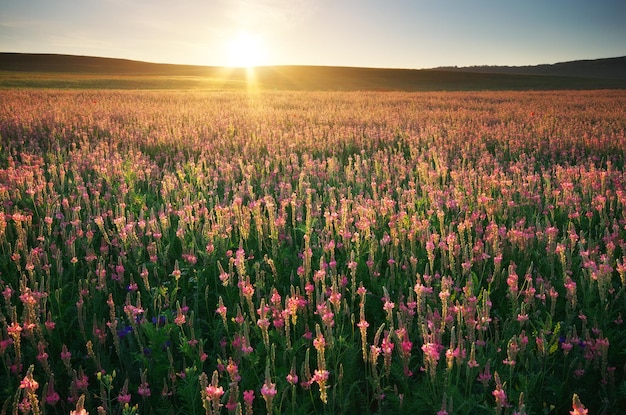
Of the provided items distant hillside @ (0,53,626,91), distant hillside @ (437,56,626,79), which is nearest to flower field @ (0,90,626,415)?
distant hillside @ (0,53,626,91)

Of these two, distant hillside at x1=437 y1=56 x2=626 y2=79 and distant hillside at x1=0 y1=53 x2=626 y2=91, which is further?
distant hillside at x1=437 y1=56 x2=626 y2=79

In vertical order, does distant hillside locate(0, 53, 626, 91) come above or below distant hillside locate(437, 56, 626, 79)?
below

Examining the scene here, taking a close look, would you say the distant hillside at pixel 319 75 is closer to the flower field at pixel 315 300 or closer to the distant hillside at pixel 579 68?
the distant hillside at pixel 579 68

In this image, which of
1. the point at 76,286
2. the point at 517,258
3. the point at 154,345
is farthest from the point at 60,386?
the point at 517,258

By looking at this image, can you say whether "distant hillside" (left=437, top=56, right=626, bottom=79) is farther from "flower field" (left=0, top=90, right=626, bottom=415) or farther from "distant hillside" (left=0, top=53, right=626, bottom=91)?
"flower field" (left=0, top=90, right=626, bottom=415)

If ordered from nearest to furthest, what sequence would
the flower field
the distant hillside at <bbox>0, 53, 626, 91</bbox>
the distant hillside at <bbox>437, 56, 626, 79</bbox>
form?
the flower field → the distant hillside at <bbox>0, 53, 626, 91</bbox> → the distant hillside at <bbox>437, 56, 626, 79</bbox>

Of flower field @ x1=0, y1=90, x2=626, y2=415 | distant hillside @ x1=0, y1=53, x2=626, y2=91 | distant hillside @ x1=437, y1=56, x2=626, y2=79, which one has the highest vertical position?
distant hillside @ x1=437, y1=56, x2=626, y2=79

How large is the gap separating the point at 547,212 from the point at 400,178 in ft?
5.76

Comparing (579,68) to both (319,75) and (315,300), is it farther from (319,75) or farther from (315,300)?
(315,300)

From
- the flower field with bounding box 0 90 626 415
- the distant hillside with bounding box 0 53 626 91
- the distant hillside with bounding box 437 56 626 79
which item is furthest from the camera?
the distant hillside with bounding box 437 56 626 79

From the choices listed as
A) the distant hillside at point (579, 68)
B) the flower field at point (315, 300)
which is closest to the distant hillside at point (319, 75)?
the distant hillside at point (579, 68)

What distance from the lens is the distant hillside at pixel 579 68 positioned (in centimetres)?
10381

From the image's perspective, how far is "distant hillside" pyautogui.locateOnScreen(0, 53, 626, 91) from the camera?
56.8 metres

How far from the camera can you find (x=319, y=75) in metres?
77.1
